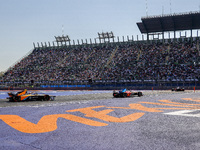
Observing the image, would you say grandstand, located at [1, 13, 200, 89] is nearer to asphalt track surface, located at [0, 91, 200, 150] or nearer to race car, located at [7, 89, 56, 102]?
race car, located at [7, 89, 56, 102]

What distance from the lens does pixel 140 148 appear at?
461cm

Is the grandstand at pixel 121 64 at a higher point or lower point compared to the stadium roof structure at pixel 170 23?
lower

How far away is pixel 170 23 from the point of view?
181 ft

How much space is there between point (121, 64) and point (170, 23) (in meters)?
17.2

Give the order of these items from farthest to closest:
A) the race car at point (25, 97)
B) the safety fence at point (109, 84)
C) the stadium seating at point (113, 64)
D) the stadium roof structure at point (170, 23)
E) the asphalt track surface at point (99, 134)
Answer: the stadium roof structure at point (170, 23), the stadium seating at point (113, 64), the safety fence at point (109, 84), the race car at point (25, 97), the asphalt track surface at point (99, 134)

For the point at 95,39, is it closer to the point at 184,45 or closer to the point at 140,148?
the point at 184,45

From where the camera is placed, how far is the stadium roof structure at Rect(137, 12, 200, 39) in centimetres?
5253

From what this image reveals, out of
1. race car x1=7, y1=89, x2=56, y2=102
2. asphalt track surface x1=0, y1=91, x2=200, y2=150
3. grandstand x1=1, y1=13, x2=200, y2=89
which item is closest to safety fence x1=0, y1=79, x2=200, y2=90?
grandstand x1=1, y1=13, x2=200, y2=89

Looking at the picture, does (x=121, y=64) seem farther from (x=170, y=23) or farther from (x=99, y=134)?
(x=99, y=134)

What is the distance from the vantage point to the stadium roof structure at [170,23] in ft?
172

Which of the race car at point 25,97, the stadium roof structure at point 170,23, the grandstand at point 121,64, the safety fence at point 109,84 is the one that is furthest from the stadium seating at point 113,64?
the race car at point 25,97

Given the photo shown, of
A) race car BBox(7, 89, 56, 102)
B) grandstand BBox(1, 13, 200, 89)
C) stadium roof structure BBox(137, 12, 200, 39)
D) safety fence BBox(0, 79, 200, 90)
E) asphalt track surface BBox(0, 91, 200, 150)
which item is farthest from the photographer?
stadium roof structure BBox(137, 12, 200, 39)

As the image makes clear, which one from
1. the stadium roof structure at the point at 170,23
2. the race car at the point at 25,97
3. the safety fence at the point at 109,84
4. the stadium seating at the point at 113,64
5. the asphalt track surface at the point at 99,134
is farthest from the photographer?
the stadium roof structure at the point at 170,23

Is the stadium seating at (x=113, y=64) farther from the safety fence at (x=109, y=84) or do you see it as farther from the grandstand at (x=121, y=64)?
the safety fence at (x=109, y=84)
